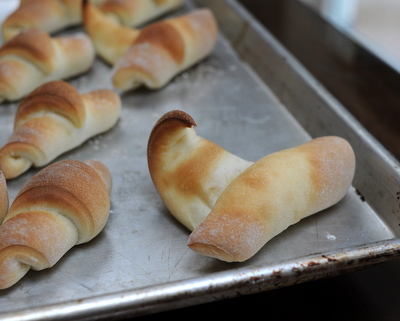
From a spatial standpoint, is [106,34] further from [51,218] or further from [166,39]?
[51,218]

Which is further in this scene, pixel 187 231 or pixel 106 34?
pixel 106 34

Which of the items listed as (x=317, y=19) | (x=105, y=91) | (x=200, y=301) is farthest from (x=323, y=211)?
(x=317, y=19)

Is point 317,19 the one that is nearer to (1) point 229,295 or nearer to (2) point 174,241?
(2) point 174,241

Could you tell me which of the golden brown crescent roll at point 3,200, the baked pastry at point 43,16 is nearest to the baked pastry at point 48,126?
the golden brown crescent roll at point 3,200

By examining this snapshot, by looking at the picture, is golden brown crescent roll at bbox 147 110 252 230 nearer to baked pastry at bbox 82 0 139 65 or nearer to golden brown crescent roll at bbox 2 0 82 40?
baked pastry at bbox 82 0 139 65

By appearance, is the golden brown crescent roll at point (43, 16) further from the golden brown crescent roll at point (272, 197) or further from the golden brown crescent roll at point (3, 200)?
the golden brown crescent roll at point (272, 197)

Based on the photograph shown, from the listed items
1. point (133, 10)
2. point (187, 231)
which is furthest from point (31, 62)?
point (187, 231)

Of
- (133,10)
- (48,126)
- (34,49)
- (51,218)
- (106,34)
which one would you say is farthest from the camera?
(133,10)

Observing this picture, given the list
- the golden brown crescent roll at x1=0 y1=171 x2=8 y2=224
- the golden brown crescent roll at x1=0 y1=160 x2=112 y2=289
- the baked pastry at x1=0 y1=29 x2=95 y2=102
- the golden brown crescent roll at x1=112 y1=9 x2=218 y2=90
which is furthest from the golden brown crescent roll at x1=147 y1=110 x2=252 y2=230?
the baked pastry at x1=0 y1=29 x2=95 y2=102

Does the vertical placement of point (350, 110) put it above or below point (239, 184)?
below
